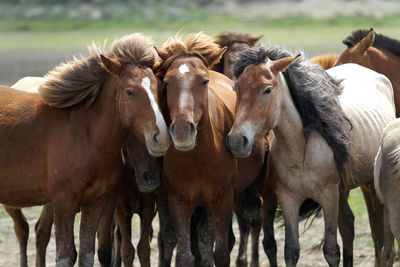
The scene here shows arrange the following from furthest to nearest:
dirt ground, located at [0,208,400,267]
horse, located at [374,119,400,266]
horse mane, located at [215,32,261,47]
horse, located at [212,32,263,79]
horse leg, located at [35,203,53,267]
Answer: horse mane, located at [215,32,261,47], horse, located at [212,32,263,79], dirt ground, located at [0,208,400,267], horse leg, located at [35,203,53,267], horse, located at [374,119,400,266]

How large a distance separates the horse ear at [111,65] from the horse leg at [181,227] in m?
1.17

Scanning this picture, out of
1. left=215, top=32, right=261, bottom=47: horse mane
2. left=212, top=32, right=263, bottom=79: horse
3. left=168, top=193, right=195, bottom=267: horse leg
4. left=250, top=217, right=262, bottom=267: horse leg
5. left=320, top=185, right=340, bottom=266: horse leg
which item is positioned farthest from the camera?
left=215, top=32, right=261, bottom=47: horse mane

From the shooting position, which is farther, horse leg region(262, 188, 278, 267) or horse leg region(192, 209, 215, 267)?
horse leg region(262, 188, 278, 267)

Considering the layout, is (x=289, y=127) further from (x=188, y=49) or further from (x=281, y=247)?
(x=281, y=247)

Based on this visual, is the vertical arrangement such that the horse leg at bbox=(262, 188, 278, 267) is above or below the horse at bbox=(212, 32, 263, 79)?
below

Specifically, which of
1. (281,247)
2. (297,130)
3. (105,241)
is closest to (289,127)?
(297,130)

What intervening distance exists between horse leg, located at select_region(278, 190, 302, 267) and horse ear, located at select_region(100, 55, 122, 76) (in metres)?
1.85

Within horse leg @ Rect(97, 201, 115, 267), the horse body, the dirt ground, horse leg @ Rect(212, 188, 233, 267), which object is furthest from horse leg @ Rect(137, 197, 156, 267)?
the horse body

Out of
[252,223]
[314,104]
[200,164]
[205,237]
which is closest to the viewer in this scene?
[200,164]

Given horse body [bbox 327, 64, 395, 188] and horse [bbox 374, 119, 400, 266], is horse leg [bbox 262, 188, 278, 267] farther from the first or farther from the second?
horse [bbox 374, 119, 400, 266]

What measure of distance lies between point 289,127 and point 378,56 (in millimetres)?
2706

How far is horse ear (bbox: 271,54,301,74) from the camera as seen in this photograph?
5.79m

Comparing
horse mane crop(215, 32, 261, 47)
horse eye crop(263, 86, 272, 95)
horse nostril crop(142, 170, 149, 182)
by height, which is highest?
horse eye crop(263, 86, 272, 95)

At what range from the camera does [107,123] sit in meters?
5.75
